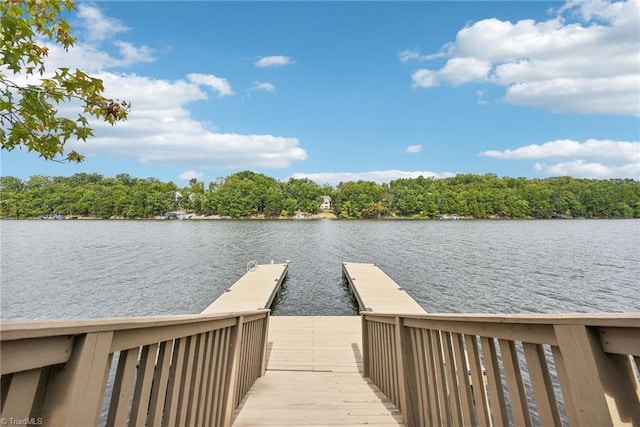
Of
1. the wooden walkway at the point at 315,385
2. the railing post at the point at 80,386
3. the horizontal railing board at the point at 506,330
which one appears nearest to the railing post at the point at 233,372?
the wooden walkway at the point at 315,385

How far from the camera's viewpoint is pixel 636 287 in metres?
12.8

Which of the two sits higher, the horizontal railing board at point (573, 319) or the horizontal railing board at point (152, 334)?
the horizontal railing board at point (573, 319)

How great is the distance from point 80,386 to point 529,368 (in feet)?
5.05

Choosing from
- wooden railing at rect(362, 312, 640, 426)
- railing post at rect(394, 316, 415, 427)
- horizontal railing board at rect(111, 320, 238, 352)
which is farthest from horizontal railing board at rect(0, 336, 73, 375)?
railing post at rect(394, 316, 415, 427)

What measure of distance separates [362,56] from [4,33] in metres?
35.2

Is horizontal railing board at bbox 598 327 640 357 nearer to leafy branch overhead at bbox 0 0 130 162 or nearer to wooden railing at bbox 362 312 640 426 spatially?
wooden railing at bbox 362 312 640 426

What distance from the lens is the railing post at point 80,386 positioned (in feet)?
2.74

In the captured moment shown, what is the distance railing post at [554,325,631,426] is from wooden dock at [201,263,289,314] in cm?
672

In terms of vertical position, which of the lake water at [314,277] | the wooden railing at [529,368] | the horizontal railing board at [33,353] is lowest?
the lake water at [314,277]

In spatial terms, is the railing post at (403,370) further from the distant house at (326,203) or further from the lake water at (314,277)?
the distant house at (326,203)

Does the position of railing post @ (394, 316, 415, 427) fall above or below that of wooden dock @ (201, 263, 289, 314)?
above

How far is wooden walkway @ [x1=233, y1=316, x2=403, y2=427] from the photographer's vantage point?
2840mm

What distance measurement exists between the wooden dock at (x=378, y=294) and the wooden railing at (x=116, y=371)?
17.3 ft

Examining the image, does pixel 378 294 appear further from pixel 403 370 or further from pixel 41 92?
pixel 41 92
